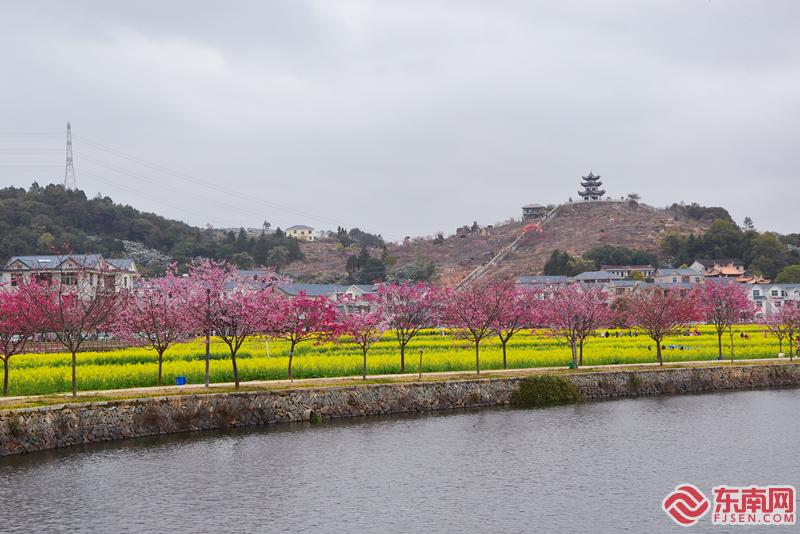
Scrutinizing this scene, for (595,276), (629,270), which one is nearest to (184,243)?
(595,276)

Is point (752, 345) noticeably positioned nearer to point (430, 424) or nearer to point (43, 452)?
point (430, 424)

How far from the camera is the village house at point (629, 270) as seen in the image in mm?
169250

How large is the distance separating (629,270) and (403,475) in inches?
5795

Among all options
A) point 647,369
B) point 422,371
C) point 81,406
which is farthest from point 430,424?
point 647,369

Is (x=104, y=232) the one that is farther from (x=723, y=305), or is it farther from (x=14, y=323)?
(x=14, y=323)

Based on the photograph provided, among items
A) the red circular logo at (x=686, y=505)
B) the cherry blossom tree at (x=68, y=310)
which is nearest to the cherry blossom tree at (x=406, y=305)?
the cherry blossom tree at (x=68, y=310)

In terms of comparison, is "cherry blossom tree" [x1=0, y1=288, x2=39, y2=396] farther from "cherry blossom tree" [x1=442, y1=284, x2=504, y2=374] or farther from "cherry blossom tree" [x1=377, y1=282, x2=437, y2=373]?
"cherry blossom tree" [x1=442, y1=284, x2=504, y2=374]

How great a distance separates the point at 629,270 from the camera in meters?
171

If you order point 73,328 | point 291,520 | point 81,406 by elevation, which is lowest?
point 291,520

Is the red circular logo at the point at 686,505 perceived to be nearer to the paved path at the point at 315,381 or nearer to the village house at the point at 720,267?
the paved path at the point at 315,381

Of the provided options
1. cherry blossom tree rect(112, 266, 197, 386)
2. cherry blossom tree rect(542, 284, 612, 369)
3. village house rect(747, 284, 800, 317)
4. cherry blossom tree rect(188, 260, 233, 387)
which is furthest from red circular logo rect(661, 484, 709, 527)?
village house rect(747, 284, 800, 317)

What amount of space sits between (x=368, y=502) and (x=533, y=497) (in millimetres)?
5445

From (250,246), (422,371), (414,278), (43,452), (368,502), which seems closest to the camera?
(368,502)

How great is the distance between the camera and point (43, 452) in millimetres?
34469
